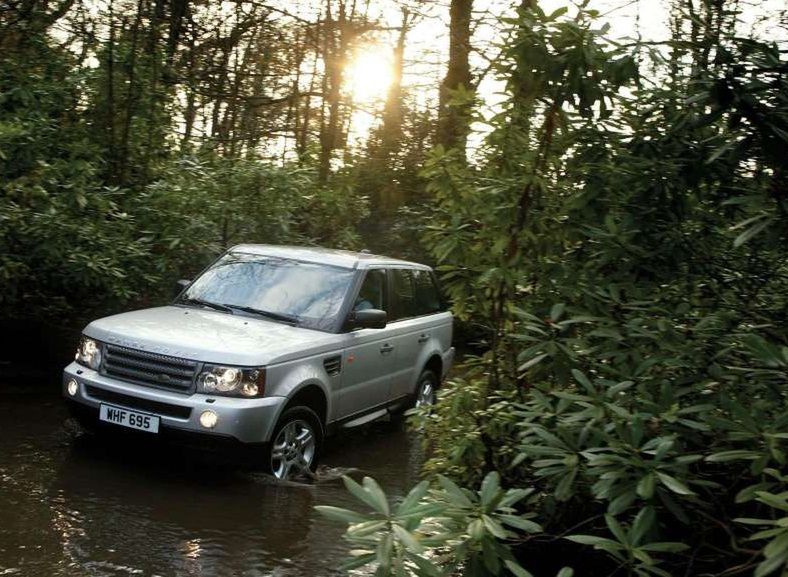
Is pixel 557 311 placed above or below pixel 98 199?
below

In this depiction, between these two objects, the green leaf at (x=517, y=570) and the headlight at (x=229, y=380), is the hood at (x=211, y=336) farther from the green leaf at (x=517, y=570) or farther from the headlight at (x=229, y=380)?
the green leaf at (x=517, y=570)

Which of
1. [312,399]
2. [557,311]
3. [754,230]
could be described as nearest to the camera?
[754,230]

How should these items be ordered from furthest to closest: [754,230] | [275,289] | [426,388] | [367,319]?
1. [426,388]
2. [275,289]
3. [367,319]
4. [754,230]

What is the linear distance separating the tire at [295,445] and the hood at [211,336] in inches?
19.3

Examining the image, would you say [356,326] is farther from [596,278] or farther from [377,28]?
[377,28]

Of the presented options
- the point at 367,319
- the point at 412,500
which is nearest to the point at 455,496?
the point at 412,500

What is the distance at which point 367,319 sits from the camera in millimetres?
7355

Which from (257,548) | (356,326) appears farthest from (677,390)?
(356,326)

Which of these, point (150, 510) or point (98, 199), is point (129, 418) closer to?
point (150, 510)

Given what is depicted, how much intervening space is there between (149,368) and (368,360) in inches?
83.3

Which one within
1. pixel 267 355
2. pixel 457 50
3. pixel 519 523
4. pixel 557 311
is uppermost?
pixel 457 50

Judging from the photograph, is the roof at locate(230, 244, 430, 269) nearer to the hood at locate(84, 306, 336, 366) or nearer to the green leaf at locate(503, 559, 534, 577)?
the hood at locate(84, 306, 336, 366)

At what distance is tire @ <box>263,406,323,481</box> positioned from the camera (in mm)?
6488

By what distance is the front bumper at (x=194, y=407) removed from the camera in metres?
6.10
